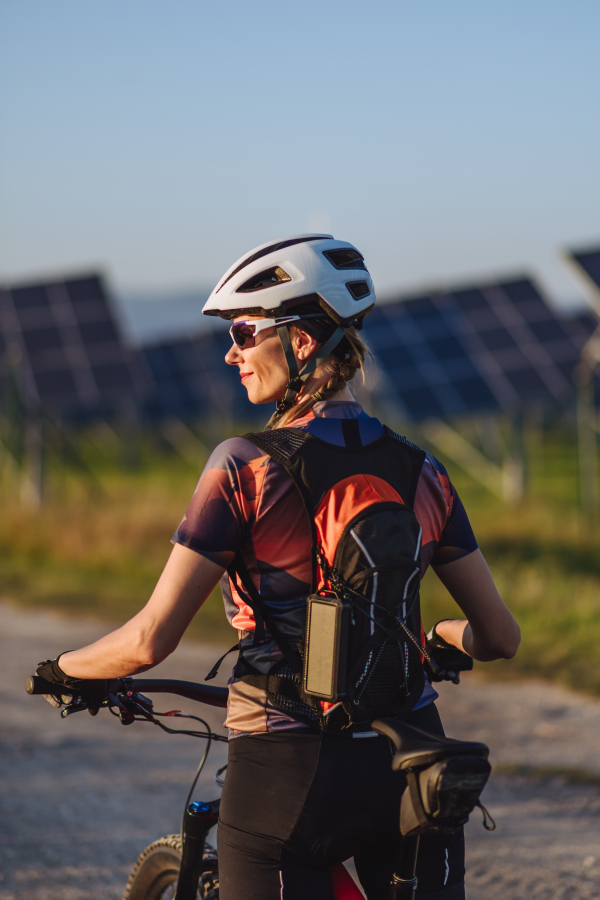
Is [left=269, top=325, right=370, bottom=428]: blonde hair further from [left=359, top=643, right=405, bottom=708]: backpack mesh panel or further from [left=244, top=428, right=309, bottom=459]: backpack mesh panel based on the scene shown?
[left=359, top=643, right=405, bottom=708]: backpack mesh panel

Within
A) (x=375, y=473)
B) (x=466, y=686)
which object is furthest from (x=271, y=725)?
(x=466, y=686)

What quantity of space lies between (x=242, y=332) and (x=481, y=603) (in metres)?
0.76

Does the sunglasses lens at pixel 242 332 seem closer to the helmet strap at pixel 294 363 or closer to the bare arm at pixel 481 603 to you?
the helmet strap at pixel 294 363

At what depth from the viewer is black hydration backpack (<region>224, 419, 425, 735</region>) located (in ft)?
5.67

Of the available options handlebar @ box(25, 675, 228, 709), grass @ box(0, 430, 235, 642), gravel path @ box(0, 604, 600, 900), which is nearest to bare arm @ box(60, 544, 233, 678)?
handlebar @ box(25, 675, 228, 709)

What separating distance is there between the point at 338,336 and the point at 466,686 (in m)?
5.19

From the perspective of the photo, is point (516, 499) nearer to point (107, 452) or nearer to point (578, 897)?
point (578, 897)

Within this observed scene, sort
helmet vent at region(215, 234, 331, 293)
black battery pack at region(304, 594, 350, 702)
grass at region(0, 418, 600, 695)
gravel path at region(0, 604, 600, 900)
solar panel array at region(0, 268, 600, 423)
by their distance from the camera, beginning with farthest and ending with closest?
solar panel array at region(0, 268, 600, 423) → grass at region(0, 418, 600, 695) → gravel path at region(0, 604, 600, 900) → helmet vent at region(215, 234, 331, 293) → black battery pack at region(304, 594, 350, 702)

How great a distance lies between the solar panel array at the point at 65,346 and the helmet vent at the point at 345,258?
1224 cm

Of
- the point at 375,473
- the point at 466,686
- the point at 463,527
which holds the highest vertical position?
the point at 375,473

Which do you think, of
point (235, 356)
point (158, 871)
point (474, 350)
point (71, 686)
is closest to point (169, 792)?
point (158, 871)

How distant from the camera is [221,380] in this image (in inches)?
747

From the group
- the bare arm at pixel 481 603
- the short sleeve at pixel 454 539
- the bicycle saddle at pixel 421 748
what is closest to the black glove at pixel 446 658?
the bare arm at pixel 481 603

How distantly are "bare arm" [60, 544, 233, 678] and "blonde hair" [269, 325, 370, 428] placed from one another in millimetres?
350
